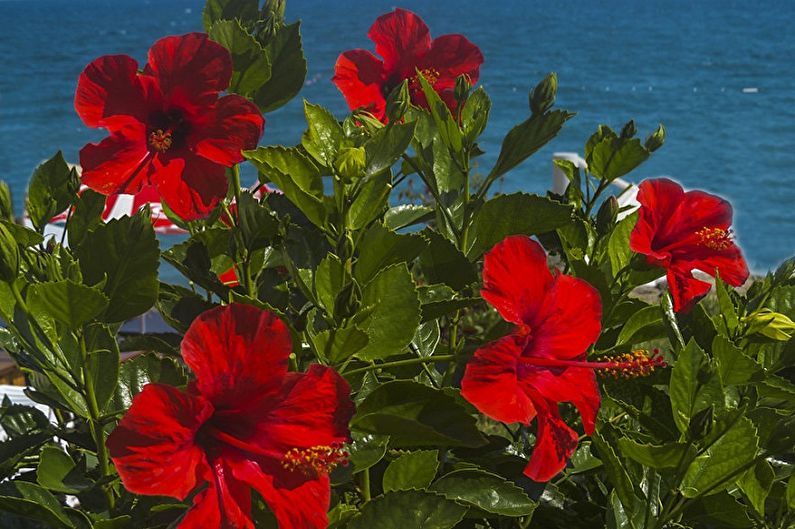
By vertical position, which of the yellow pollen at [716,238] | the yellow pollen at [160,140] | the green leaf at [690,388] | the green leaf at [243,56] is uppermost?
the green leaf at [243,56]

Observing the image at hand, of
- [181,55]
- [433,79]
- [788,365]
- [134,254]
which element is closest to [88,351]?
[134,254]

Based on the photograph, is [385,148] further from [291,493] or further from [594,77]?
[594,77]

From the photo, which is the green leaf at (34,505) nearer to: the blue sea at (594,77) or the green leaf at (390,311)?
the green leaf at (390,311)

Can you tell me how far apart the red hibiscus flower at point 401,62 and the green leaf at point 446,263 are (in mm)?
162

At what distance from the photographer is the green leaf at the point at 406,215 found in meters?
0.89

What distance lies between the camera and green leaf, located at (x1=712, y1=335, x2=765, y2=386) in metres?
0.73

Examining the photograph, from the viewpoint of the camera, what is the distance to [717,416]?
2.27 ft

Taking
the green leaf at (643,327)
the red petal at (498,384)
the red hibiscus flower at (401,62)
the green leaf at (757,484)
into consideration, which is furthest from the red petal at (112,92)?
the green leaf at (757,484)

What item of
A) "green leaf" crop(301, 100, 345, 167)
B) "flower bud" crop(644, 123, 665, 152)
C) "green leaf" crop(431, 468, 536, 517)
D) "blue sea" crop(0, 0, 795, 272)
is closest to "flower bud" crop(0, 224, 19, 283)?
"green leaf" crop(301, 100, 345, 167)

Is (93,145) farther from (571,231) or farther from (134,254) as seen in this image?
(571,231)

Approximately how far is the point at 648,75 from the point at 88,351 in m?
28.9

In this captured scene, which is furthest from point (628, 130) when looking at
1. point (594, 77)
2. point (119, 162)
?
point (594, 77)

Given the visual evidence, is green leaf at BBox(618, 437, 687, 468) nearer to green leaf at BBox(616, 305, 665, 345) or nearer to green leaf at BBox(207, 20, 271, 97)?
green leaf at BBox(616, 305, 665, 345)

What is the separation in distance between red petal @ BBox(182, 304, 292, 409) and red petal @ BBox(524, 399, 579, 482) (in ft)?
0.57
